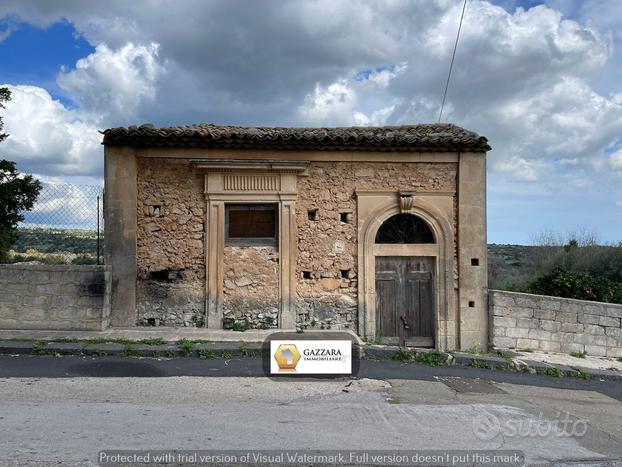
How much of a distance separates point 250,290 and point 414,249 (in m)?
3.34

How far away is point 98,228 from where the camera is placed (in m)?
9.78

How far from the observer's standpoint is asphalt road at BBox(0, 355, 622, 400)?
6820mm

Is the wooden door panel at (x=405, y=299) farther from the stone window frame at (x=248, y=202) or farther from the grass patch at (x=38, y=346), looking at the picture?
the grass patch at (x=38, y=346)

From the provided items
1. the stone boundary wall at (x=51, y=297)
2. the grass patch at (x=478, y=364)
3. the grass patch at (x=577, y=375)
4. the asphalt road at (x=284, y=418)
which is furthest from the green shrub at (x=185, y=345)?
the grass patch at (x=577, y=375)

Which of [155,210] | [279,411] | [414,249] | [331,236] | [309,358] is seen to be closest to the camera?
[279,411]

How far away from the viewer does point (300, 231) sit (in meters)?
9.67

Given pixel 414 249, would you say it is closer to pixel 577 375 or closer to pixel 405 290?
pixel 405 290

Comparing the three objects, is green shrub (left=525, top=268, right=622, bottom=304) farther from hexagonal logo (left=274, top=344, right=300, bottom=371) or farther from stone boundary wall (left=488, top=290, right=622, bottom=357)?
hexagonal logo (left=274, top=344, right=300, bottom=371)

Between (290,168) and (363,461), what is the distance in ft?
20.5

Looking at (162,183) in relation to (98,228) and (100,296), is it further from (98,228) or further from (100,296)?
(100,296)

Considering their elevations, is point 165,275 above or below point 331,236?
below

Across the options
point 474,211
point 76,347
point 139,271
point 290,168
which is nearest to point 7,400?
point 76,347

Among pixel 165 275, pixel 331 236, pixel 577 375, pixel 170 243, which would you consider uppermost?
pixel 331 236

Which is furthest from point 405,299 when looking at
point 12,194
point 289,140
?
point 12,194
